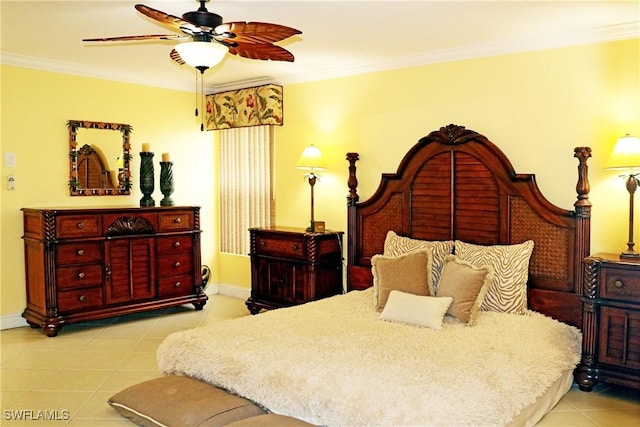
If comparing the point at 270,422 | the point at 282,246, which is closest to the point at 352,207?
the point at 282,246

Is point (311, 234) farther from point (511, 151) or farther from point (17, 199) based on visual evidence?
point (17, 199)

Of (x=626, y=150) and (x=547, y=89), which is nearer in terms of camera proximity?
(x=626, y=150)

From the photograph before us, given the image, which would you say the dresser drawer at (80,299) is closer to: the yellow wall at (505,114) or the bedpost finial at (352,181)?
the yellow wall at (505,114)

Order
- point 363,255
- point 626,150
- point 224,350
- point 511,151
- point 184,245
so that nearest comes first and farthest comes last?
point 224,350 → point 626,150 → point 511,151 → point 363,255 → point 184,245

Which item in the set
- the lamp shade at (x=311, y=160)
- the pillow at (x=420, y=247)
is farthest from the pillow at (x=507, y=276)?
the lamp shade at (x=311, y=160)

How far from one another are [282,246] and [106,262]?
5.26 feet

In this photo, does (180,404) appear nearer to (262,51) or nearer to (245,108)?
(262,51)

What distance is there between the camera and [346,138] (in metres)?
5.22

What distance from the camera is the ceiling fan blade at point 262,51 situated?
3.16m

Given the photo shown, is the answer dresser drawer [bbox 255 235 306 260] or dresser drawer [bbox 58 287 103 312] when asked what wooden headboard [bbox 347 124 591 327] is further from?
dresser drawer [bbox 58 287 103 312]

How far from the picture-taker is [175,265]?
18.2 feet

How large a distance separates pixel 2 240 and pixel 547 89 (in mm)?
4699

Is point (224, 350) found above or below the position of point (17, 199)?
below

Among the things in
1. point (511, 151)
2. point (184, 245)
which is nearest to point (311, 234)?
point (184, 245)
